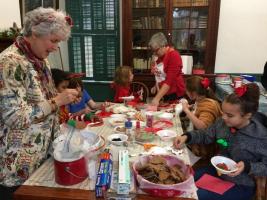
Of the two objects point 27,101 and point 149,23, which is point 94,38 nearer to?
point 149,23

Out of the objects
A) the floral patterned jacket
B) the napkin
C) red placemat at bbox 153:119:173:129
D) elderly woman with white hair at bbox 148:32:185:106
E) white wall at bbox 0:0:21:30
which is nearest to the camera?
the floral patterned jacket

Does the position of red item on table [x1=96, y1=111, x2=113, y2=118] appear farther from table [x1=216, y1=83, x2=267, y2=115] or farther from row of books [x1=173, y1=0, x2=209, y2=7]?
row of books [x1=173, y1=0, x2=209, y2=7]

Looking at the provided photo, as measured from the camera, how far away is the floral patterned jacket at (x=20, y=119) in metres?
1.14

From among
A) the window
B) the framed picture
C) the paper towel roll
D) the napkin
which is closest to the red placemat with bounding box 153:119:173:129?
the napkin

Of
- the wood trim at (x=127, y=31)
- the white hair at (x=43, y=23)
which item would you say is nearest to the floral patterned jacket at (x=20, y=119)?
the white hair at (x=43, y=23)

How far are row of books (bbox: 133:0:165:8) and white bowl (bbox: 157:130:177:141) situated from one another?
253 centimetres

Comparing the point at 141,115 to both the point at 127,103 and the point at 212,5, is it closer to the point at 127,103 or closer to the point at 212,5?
the point at 127,103

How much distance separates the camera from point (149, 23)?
382 centimetres

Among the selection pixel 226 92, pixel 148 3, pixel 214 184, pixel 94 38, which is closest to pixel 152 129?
pixel 214 184

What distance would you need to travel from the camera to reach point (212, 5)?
3557mm

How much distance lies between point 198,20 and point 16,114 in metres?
3.21

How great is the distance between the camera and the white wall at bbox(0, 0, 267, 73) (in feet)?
12.1

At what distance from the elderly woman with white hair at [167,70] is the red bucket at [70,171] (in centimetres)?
148

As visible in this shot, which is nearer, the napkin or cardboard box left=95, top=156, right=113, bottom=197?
cardboard box left=95, top=156, right=113, bottom=197
